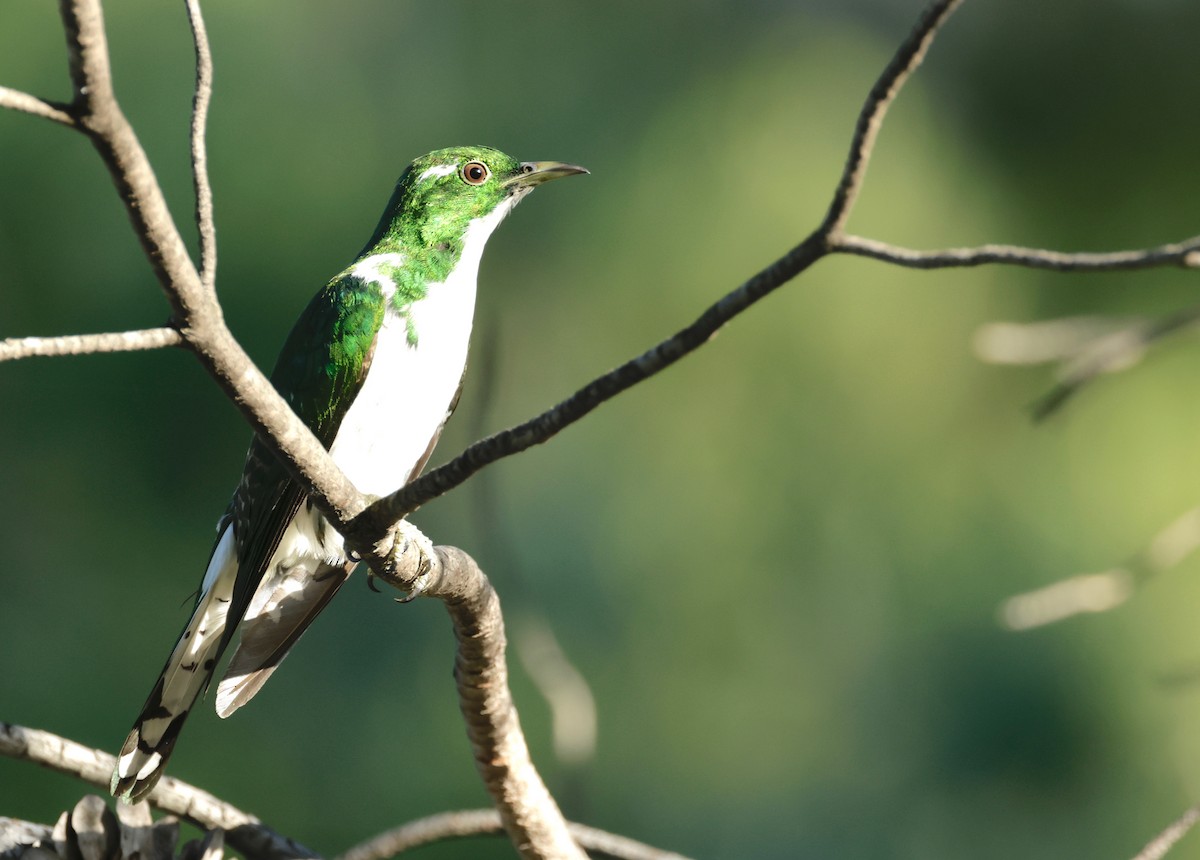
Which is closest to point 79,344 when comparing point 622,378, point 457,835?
point 622,378

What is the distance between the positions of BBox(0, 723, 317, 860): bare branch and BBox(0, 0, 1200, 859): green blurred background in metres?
4.56

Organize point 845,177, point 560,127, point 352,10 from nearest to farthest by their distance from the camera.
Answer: point 845,177, point 560,127, point 352,10

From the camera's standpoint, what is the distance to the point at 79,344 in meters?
1.41

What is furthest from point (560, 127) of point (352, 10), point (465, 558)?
point (465, 558)

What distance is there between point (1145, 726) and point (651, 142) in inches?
229

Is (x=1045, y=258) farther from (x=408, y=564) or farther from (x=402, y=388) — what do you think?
(x=402, y=388)

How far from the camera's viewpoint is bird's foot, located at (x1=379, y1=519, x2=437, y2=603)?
2258 mm

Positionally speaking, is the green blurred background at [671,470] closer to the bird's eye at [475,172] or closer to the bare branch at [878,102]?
the bird's eye at [475,172]

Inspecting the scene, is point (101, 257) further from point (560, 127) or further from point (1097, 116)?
point (1097, 116)

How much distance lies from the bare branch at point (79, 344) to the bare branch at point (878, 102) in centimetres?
75

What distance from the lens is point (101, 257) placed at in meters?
8.81

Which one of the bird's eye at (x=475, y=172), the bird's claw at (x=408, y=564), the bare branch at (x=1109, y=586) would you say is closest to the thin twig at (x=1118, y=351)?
the bare branch at (x=1109, y=586)

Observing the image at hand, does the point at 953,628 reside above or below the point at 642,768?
above

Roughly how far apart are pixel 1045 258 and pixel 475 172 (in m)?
2.38
